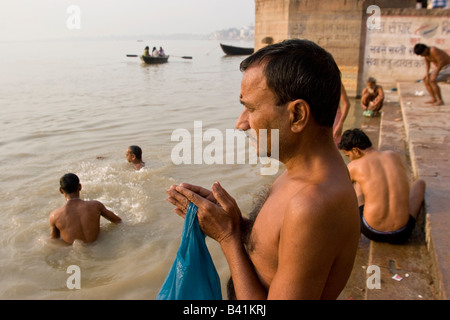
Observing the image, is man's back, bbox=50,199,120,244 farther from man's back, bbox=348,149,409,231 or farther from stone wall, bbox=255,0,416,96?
stone wall, bbox=255,0,416,96

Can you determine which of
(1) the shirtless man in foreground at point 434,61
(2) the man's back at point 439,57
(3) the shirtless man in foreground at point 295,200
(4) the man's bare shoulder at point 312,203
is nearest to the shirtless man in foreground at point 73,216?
(3) the shirtless man in foreground at point 295,200

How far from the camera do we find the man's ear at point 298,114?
1194 millimetres

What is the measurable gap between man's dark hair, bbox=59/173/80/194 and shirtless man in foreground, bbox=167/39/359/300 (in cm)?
311

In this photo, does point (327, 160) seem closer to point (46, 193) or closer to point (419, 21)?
point (46, 193)

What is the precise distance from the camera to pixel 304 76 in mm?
1171

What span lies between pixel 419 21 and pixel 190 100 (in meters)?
7.89

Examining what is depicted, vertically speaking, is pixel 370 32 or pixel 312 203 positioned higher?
pixel 370 32

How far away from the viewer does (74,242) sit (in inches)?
171

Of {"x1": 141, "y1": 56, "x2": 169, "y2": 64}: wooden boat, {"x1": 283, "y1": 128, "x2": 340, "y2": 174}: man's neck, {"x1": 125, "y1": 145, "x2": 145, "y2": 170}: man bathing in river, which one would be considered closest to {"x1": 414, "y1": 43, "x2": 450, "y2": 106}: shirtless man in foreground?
{"x1": 125, "y1": 145, "x2": 145, "y2": 170}: man bathing in river

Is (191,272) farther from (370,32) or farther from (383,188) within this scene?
(370,32)

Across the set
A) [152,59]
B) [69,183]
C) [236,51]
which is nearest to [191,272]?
[69,183]

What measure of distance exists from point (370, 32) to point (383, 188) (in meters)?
9.79

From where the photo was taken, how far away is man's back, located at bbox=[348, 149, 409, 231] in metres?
3.54

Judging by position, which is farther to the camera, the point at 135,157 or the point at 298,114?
the point at 135,157
